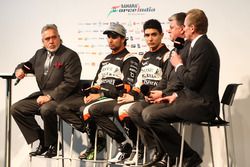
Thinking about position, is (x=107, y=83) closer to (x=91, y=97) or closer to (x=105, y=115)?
(x=91, y=97)

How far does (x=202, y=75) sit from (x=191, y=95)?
166 millimetres

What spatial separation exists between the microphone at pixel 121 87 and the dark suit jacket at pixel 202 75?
0.71 metres

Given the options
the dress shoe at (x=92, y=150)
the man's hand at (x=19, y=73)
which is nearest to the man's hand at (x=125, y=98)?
the dress shoe at (x=92, y=150)

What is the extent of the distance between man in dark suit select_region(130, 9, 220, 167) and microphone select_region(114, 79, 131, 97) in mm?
500

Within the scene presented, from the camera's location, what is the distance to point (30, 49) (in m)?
5.58

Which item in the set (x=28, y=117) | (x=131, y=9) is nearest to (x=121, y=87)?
(x=28, y=117)

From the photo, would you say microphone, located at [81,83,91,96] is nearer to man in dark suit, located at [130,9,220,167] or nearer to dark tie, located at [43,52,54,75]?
dark tie, located at [43,52,54,75]

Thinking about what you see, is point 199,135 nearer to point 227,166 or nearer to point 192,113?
point 227,166

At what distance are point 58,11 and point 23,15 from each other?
0.45 meters

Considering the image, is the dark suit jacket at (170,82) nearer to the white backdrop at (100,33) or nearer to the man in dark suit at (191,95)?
the man in dark suit at (191,95)

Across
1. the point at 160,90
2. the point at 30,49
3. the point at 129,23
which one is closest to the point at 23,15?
the point at 30,49

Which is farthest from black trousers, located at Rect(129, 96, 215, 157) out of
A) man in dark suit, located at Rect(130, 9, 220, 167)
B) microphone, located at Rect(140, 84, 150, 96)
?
microphone, located at Rect(140, 84, 150, 96)

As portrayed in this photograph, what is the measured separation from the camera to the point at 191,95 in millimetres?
3627

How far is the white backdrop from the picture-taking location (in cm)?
458
